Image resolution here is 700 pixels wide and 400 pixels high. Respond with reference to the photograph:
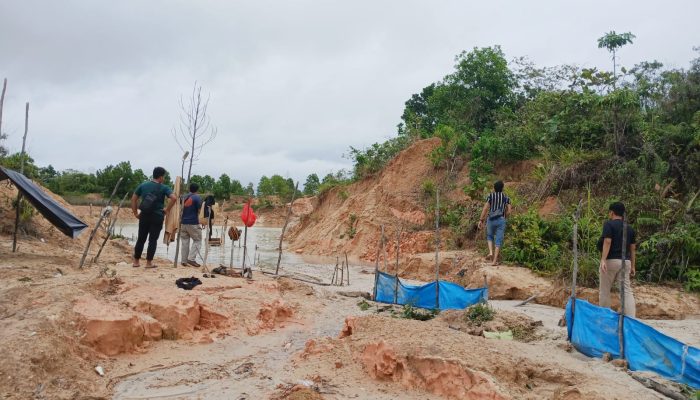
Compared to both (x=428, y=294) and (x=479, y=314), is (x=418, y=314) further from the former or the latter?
(x=479, y=314)

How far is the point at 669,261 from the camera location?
901 cm

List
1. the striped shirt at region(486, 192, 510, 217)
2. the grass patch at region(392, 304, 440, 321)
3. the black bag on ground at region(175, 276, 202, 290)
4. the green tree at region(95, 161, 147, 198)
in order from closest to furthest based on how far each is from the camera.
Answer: the black bag on ground at region(175, 276, 202, 290), the grass patch at region(392, 304, 440, 321), the striped shirt at region(486, 192, 510, 217), the green tree at region(95, 161, 147, 198)

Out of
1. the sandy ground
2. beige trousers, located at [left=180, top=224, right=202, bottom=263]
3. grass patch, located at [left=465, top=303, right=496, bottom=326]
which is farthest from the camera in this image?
beige trousers, located at [left=180, top=224, right=202, bottom=263]

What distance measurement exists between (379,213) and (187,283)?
1244 cm

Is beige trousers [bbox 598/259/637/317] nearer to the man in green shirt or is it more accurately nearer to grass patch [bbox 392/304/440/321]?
grass patch [bbox 392/304/440/321]

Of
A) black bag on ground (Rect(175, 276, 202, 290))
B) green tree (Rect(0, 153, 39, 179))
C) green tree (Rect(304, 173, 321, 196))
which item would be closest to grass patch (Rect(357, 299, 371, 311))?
black bag on ground (Rect(175, 276, 202, 290))

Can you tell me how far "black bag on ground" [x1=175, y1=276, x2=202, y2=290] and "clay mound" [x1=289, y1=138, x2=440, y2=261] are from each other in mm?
9155

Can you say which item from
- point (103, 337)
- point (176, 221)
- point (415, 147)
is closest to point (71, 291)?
point (103, 337)

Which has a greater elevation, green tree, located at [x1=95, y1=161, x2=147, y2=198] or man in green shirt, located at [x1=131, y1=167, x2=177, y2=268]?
green tree, located at [x1=95, y1=161, x2=147, y2=198]

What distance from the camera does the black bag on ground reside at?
6.68 meters

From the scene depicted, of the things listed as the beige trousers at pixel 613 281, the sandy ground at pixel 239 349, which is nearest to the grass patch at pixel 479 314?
the sandy ground at pixel 239 349

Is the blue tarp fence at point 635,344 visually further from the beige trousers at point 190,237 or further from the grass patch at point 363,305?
the beige trousers at point 190,237

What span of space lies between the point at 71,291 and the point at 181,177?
173 inches

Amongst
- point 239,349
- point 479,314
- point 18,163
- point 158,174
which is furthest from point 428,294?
point 18,163
